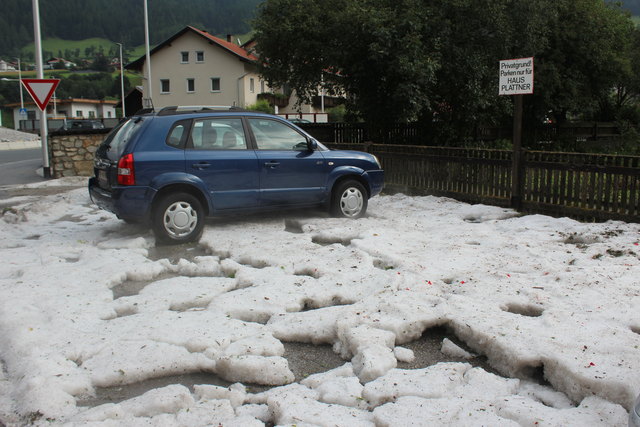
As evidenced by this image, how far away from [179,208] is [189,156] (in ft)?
2.36

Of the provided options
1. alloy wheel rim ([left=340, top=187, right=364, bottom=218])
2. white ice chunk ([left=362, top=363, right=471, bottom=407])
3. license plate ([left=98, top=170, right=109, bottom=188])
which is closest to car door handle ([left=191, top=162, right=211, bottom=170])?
license plate ([left=98, top=170, right=109, bottom=188])

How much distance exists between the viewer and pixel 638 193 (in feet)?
30.2

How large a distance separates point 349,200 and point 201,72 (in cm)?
6041

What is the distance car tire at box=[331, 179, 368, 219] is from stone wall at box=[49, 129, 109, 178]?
9.18 m

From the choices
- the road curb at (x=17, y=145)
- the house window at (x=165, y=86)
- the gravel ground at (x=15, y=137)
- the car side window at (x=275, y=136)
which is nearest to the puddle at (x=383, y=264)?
the car side window at (x=275, y=136)

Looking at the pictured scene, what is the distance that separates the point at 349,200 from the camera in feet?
32.6

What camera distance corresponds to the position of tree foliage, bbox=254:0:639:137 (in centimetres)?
1820

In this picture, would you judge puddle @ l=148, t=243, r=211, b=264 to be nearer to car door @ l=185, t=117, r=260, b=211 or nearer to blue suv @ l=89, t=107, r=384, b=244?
blue suv @ l=89, t=107, r=384, b=244

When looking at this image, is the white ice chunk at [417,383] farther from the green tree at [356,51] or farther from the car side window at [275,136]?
the green tree at [356,51]

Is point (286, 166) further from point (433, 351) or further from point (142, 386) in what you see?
point (142, 386)

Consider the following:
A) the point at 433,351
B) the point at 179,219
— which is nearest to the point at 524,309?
the point at 433,351

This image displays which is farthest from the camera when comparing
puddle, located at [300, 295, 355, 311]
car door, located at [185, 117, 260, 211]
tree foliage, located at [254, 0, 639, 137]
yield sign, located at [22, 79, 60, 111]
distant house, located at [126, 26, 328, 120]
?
distant house, located at [126, 26, 328, 120]

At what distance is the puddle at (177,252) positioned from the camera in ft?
25.0

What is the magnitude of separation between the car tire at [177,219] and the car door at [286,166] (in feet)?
3.58
